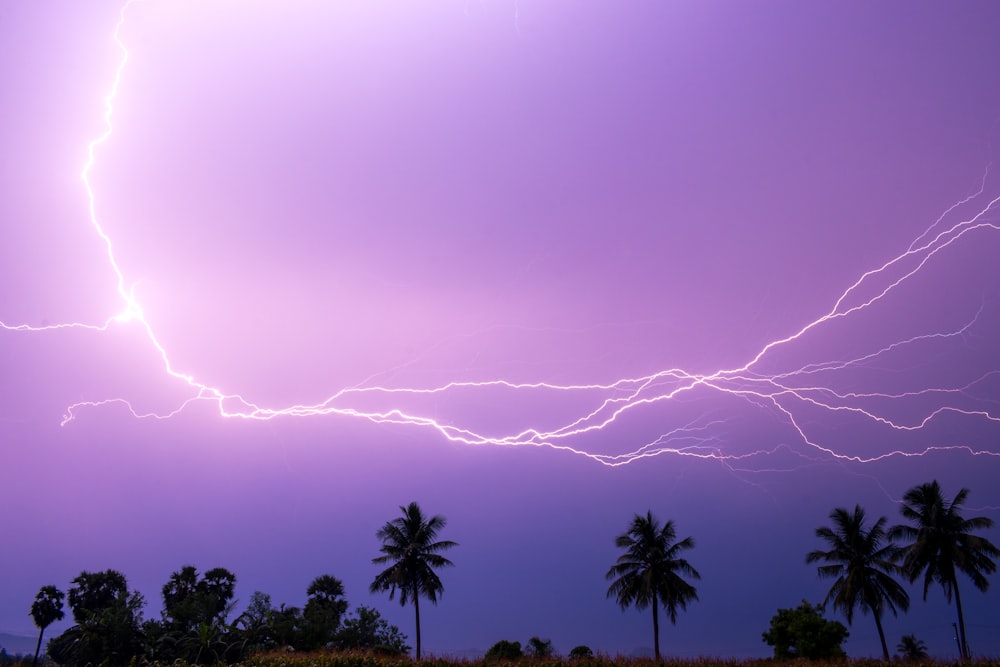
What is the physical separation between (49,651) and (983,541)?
46.8 metres

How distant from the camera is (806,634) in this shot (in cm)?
3012

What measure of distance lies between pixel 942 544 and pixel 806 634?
9.14m

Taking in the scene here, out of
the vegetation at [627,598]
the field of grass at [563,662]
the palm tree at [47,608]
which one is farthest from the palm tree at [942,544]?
the palm tree at [47,608]

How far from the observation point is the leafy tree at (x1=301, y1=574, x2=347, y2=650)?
103 ft

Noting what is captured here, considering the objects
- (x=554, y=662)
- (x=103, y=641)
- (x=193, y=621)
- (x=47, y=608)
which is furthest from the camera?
(x=47, y=608)

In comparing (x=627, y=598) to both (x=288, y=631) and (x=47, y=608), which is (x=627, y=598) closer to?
(x=288, y=631)

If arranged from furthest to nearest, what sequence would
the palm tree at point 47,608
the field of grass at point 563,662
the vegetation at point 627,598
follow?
the palm tree at point 47,608 < the vegetation at point 627,598 < the field of grass at point 563,662

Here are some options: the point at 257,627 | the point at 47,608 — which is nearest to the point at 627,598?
the point at 257,627

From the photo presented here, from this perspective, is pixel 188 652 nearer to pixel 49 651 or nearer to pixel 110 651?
pixel 110 651

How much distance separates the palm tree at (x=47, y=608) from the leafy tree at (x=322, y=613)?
68.5 feet

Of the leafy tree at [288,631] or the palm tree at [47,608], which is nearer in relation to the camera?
the leafy tree at [288,631]

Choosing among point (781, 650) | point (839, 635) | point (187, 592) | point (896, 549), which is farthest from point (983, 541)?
point (187, 592)

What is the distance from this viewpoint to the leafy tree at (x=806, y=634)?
97.1 feet

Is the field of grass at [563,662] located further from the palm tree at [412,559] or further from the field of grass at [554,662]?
the palm tree at [412,559]
